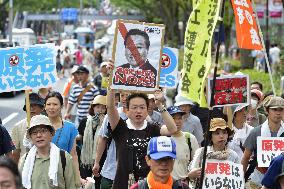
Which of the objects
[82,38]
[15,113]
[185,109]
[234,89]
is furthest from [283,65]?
[82,38]

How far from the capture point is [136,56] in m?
8.98

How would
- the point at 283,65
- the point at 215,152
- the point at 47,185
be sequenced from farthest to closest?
1. the point at 283,65
2. the point at 215,152
3. the point at 47,185

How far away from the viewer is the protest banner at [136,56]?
29.0 ft

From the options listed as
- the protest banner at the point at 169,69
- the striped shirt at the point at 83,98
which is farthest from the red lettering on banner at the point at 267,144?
the striped shirt at the point at 83,98

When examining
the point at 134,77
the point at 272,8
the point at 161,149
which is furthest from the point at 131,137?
the point at 272,8

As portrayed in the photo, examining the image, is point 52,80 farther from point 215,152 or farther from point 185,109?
point 215,152

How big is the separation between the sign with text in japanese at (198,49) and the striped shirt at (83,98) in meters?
6.22

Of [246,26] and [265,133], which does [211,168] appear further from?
[246,26]

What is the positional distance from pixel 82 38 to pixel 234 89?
7549cm

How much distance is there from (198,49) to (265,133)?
1286mm

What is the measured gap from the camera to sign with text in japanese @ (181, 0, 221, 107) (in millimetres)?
8195

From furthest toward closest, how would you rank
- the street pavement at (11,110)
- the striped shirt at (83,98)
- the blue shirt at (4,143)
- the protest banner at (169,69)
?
the street pavement at (11,110)
the striped shirt at (83,98)
the protest banner at (169,69)
the blue shirt at (4,143)

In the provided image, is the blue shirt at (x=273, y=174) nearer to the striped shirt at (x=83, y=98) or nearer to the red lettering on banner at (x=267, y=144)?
the red lettering on banner at (x=267, y=144)

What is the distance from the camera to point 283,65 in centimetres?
2289
